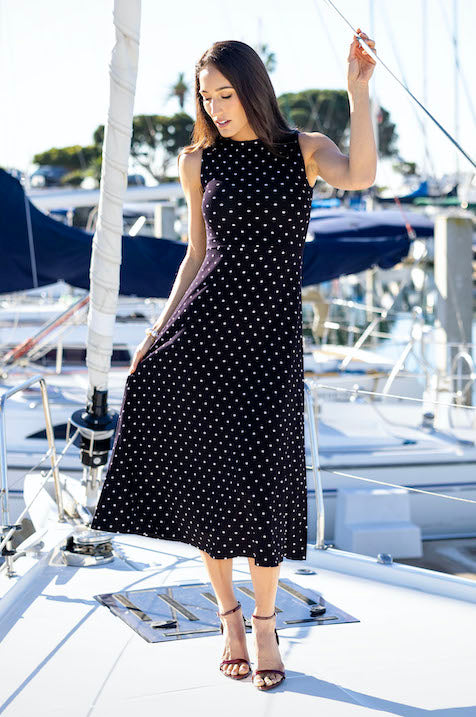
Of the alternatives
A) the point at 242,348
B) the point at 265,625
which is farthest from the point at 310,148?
the point at 265,625

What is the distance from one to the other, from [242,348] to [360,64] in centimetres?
78

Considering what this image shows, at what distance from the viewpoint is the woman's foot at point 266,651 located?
2547 mm

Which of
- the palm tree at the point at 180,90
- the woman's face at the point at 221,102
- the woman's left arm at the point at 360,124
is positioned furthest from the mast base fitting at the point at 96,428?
the palm tree at the point at 180,90

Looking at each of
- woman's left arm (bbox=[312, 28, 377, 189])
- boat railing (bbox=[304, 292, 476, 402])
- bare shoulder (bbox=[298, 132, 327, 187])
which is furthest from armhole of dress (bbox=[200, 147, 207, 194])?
boat railing (bbox=[304, 292, 476, 402])

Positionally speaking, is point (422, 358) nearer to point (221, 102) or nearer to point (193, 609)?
point (193, 609)

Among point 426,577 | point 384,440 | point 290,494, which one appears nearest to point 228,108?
point 290,494

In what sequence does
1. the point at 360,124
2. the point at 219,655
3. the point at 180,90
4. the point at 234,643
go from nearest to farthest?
the point at 360,124
the point at 234,643
the point at 219,655
the point at 180,90

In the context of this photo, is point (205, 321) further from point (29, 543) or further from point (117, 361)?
point (117, 361)

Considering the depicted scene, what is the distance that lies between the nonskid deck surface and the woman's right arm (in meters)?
0.83

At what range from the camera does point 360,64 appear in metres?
2.42

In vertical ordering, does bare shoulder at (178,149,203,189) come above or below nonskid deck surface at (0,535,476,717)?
above

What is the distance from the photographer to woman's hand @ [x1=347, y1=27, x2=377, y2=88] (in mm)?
2420

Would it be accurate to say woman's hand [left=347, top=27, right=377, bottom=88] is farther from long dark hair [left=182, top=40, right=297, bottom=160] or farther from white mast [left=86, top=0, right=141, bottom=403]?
white mast [left=86, top=0, right=141, bottom=403]

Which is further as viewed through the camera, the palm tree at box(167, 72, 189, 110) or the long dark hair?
the palm tree at box(167, 72, 189, 110)
